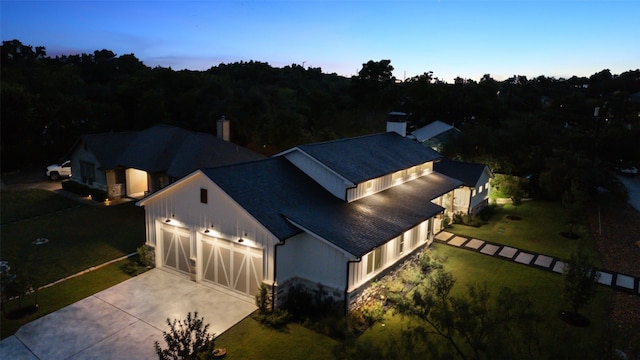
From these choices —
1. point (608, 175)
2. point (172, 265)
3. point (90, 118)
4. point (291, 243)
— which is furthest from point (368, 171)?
point (90, 118)

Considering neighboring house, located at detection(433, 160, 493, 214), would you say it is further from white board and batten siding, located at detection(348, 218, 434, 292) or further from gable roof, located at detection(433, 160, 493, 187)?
white board and batten siding, located at detection(348, 218, 434, 292)

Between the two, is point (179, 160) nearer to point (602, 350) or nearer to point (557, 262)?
point (557, 262)

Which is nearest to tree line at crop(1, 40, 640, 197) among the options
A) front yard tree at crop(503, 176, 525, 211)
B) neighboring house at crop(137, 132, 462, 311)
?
front yard tree at crop(503, 176, 525, 211)

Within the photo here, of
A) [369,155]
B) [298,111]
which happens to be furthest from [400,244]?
[298,111]

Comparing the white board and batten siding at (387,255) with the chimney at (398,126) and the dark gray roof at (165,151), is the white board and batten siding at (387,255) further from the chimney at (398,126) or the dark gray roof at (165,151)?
the dark gray roof at (165,151)

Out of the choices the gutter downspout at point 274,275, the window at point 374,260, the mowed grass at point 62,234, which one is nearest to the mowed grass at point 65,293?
the mowed grass at point 62,234
